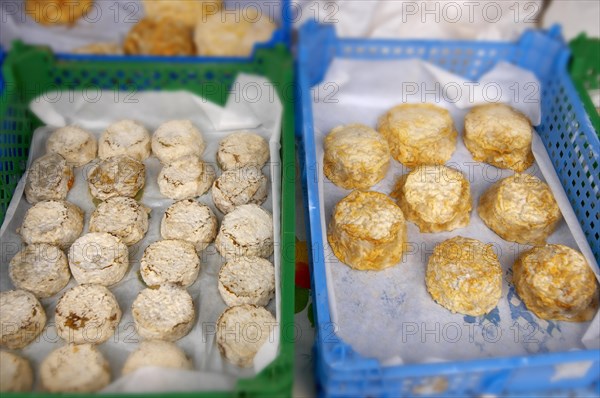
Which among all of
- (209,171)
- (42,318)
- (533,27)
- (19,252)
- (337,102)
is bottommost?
(42,318)

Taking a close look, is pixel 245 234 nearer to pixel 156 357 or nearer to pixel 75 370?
pixel 156 357

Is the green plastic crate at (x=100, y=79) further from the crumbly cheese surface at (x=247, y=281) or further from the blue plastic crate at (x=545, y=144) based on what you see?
the crumbly cheese surface at (x=247, y=281)

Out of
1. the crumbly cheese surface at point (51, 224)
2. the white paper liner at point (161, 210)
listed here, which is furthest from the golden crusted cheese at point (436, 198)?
the crumbly cheese surface at point (51, 224)

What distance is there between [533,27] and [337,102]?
96cm

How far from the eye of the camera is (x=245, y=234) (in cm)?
170

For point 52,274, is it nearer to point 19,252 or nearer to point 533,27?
point 19,252

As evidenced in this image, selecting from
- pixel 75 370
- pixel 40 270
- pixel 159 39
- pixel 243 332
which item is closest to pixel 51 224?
pixel 40 270

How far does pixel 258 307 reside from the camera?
1557 mm

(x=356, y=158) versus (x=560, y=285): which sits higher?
(x=356, y=158)

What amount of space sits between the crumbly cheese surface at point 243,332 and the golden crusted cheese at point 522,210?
0.86m

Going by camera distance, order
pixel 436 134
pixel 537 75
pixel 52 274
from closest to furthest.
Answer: pixel 52 274, pixel 436 134, pixel 537 75

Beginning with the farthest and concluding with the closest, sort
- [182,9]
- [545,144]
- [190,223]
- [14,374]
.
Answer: [182,9]
[545,144]
[190,223]
[14,374]

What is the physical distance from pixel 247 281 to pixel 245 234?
0.17 m

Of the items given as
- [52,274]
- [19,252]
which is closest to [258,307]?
[52,274]
